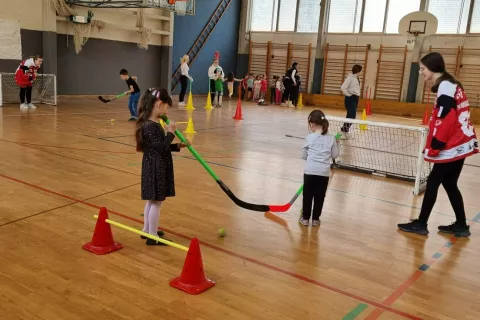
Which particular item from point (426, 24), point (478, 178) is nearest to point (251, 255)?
point (478, 178)

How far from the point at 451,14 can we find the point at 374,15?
2.81 meters

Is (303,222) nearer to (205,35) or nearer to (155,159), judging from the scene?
(155,159)

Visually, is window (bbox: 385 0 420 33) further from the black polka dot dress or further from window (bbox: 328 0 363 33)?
the black polka dot dress

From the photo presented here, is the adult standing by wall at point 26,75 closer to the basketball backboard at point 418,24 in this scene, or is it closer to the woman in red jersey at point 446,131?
the woman in red jersey at point 446,131

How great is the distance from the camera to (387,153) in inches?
325

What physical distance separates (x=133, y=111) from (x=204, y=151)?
11.9ft

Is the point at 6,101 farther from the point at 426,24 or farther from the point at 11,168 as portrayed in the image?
the point at 426,24

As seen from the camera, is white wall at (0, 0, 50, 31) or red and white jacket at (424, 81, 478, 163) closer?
red and white jacket at (424, 81, 478, 163)

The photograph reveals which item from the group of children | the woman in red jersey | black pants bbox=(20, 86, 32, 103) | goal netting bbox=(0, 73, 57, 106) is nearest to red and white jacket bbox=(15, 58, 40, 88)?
black pants bbox=(20, 86, 32, 103)

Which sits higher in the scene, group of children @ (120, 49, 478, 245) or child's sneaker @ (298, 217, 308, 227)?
group of children @ (120, 49, 478, 245)

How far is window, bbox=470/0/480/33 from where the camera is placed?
15758 millimetres

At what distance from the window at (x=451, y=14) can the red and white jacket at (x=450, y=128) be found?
1447 cm

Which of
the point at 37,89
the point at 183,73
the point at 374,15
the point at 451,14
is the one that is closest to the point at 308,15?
the point at 374,15

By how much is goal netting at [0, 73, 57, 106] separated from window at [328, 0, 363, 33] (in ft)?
37.8
